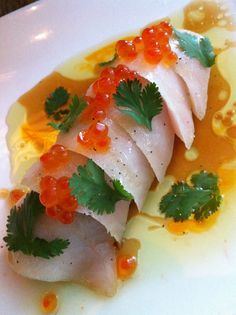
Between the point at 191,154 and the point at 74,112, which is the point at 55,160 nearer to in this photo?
the point at 74,112

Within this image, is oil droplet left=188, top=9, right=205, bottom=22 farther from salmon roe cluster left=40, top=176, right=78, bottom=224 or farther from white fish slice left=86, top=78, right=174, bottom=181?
salmon roe cluster left=40, top=176, right=78, bottom=224

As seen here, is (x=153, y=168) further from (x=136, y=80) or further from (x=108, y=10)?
(x=108, y=10)

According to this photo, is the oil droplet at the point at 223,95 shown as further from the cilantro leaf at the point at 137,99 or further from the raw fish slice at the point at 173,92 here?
the cilantro leaf at the point at 137,99

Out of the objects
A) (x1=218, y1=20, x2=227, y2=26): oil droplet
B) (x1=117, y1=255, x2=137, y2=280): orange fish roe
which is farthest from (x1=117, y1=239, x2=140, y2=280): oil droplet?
(x1=218, y1=20, x2=227, y2=26): oil droplet

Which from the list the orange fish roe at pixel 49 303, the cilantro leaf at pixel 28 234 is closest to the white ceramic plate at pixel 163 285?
the orange fish roe at pixel 49 303

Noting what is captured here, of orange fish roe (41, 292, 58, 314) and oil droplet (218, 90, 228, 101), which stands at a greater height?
oil droplet (218, 90, 228, 101)

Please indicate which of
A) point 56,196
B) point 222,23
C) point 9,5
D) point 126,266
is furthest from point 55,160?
point 9,5
